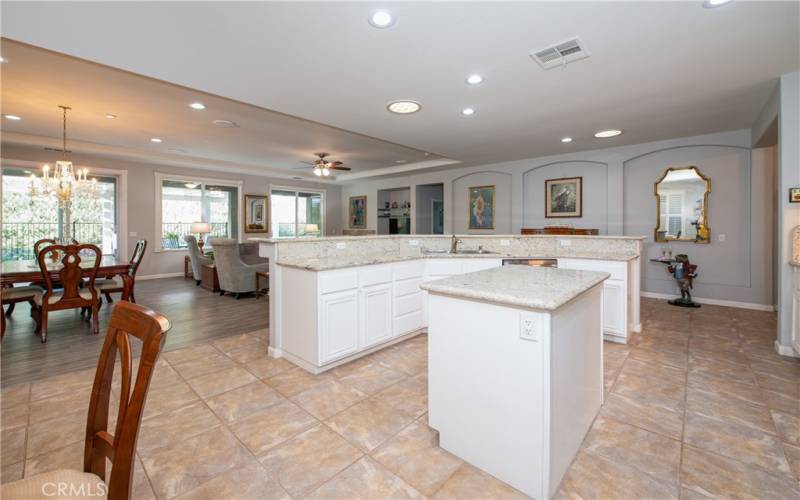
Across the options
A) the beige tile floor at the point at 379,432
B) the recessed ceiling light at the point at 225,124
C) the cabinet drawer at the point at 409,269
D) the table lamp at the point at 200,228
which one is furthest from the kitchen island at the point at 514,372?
the table lamp at the point at 200,228

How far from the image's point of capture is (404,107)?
12.6 feet

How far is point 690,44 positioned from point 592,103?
1.22 m

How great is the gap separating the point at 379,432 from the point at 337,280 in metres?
1.26

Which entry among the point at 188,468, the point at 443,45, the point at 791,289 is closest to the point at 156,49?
the point at 443,45

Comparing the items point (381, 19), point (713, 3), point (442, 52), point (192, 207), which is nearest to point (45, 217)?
point (192, 207)

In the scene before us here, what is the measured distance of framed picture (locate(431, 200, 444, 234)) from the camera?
10052 mm

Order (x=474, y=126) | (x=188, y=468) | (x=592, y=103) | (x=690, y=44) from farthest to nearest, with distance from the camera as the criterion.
→ (x=474, y=126) → (x=592, y=103) → (x=690, y=44) → (x=188, y=468)

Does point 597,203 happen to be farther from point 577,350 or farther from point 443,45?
point 577,350

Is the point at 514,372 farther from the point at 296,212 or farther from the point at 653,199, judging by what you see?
the point at 296,212

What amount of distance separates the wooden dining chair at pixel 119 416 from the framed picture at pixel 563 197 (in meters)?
6.94

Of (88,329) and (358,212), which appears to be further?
(358,212)

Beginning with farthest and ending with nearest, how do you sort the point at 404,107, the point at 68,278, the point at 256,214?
the point at 256,214 → the point at 404,107 → the point at 68,278

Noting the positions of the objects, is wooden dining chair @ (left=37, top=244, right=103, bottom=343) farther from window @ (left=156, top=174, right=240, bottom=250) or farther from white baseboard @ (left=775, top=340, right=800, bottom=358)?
white baseboard @ (left=775, top=340, right=800, bottom=358)

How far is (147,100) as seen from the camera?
404 cm
